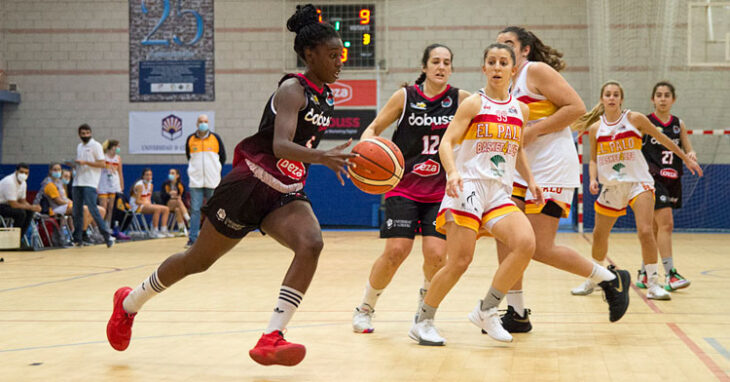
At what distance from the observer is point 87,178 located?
11828 millimetres

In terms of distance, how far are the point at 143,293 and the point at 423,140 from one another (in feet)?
6.46

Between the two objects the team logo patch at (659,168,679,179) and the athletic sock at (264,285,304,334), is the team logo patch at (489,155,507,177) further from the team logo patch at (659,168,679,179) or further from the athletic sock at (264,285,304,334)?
the team logo patch at (659,168,679,179)

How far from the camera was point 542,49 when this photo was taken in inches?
197

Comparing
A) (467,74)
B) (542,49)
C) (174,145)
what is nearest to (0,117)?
(174,145)

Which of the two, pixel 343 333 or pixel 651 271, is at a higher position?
pixel 651 271

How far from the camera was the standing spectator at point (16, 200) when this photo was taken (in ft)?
37.9

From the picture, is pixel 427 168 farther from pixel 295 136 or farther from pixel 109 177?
pixel 109 177

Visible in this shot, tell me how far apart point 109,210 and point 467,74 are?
8.41 metres

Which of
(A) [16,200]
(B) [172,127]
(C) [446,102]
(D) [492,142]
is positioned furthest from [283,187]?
(B) [172,127]

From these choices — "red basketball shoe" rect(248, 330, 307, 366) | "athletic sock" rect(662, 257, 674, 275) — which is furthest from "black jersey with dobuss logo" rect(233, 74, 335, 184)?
"athletic sock" rect(662, 257, 674, 275)

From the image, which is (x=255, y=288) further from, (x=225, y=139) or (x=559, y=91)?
(x=225, y=139)

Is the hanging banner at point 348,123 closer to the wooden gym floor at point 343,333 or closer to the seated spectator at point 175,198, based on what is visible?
the seated spectator at point 175,198

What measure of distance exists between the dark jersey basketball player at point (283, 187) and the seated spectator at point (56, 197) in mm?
9263

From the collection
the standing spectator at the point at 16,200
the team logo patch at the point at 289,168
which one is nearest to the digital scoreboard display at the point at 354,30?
the standing spectator at the point at 16,200
